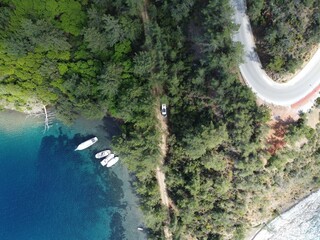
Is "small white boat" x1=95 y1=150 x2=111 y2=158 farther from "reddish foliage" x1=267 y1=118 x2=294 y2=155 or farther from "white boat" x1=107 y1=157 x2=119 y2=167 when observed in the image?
"reddish foliage" x1=267 y1=118 x2=294 y2=155

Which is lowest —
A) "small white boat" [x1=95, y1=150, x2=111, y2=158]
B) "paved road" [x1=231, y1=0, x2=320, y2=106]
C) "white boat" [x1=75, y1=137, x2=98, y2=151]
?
"paved road" [x1=231, y1=0, x2=320, y2=106]

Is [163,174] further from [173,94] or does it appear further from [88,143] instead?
[173,94]

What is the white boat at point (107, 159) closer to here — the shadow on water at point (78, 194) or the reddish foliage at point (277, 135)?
the shadow on water at point (78, 194)

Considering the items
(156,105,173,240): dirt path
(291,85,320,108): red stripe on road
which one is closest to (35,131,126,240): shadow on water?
(156,105,173,240): dirt path

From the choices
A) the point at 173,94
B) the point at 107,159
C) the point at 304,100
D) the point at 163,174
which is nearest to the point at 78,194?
the point at 107,159

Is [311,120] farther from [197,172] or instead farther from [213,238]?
[213,238]

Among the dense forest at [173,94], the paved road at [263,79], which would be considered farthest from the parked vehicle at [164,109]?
the paved road at [263,79]
